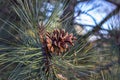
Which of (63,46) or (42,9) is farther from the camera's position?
(42,9)

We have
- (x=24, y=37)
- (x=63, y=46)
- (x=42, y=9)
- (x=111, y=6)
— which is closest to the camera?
(x=63, y=46)

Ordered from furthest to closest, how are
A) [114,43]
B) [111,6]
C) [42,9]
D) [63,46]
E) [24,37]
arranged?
[111,6] → [114,43] → [42,9] → [24,37] → [63,46]

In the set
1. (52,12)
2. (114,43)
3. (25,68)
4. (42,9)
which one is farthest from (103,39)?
(25,68)

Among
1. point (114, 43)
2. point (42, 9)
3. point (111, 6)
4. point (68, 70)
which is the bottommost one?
point (68, 70)

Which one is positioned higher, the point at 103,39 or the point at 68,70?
the point at 103,39

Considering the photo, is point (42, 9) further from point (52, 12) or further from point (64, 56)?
point (64, 56)

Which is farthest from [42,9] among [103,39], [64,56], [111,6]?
[111,6]

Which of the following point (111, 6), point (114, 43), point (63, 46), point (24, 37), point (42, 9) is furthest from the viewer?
point (111, 6)

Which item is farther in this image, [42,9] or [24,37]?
[42,9]

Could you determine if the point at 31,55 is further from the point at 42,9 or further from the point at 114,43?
the point at 114,43
